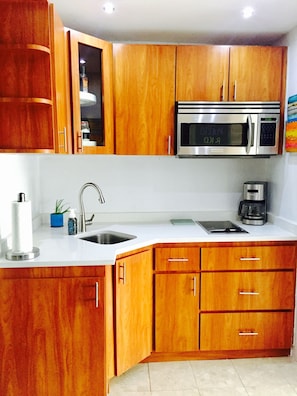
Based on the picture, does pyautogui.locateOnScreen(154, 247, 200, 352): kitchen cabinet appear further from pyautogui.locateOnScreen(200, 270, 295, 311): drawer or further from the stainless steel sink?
the stainless steel sink

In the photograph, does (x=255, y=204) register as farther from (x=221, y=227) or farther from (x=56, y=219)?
(x=56, y=219)

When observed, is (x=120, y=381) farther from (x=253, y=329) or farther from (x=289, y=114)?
(x=289, y=114)

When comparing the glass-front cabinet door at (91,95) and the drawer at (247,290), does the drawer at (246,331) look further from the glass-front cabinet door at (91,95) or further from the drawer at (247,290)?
the glass-front cabinet door at (91,95)

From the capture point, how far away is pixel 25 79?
174 cm

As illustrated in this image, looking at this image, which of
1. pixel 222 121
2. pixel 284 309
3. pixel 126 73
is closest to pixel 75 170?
pixel 126 73

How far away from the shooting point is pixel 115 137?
2436mm

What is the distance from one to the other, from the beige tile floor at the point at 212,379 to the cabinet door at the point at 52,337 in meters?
0.37

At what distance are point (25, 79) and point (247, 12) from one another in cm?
142

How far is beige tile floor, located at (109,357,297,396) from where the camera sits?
80.6 inches

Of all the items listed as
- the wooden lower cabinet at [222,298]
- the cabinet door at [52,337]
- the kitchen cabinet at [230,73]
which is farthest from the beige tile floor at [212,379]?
the kitchen cabinet at [230,73]

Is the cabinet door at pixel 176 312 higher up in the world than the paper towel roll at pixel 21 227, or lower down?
lower down

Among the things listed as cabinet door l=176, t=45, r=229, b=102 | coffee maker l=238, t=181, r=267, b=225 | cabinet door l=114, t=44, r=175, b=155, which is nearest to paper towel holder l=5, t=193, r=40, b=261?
cabinet door l=114, t=44, r=175, b=155

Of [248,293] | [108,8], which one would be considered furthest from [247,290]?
[108,8]

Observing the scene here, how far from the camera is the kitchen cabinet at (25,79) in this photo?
5.50 ft
